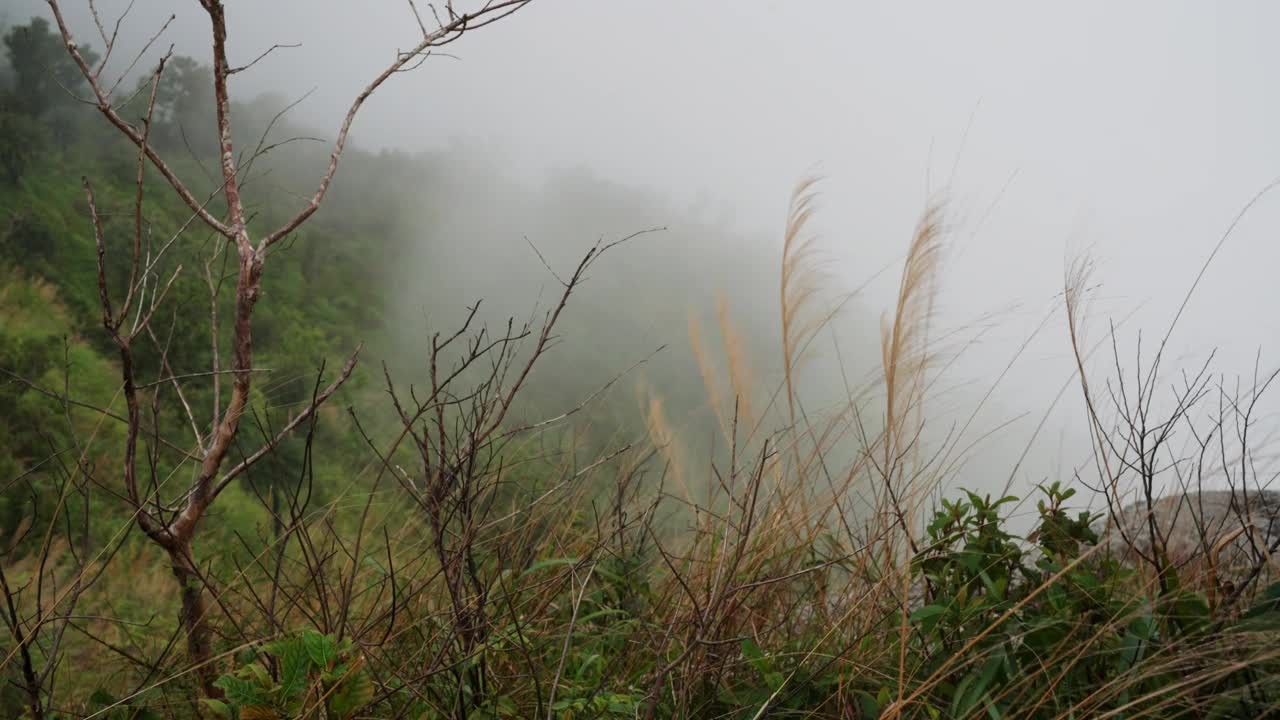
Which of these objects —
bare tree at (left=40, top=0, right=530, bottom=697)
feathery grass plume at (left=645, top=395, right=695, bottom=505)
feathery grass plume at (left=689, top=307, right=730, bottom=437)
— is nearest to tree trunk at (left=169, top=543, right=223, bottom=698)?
bare tree at (left=40, top=0, right=530, bottom=697)

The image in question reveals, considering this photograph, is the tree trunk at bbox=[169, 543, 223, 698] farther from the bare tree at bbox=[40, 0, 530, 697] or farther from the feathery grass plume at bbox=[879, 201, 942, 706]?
the feathery grass plume at bbox=[879, 201, 942, 706]

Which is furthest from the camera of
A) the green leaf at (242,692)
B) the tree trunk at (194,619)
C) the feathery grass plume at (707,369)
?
the feathery grass plume at (707,369)

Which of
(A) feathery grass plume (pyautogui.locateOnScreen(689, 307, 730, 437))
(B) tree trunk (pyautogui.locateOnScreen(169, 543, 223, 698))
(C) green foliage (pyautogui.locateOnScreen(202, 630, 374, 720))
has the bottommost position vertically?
(C) green foliage (pyautogui.locateOnScreen(202, 630, 374, 720))

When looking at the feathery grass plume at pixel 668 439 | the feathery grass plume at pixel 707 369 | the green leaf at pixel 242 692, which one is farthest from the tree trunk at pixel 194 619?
the feathery grass plume at pixel 707 369

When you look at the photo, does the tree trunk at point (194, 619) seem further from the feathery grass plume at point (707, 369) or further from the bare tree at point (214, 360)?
the feathery grass plume at point (707, 369)

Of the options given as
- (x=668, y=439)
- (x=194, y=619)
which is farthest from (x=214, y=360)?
(x=668, y=439)

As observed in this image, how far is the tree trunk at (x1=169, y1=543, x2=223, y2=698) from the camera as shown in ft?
3.94

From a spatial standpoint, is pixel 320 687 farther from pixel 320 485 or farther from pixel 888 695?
pixel 320 485

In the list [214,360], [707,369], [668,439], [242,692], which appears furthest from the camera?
[707,369]

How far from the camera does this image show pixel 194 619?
1254 mm

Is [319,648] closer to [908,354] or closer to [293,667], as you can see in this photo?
[293,667]

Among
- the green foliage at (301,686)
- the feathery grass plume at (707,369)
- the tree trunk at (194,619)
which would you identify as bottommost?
the green foliage at (301,686)

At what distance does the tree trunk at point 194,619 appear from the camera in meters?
1.20

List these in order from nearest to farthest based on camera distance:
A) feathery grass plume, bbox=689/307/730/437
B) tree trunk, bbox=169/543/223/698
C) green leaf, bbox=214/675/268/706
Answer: green leaf, bbox=214/675/268/706, tree trunk, bbox=169/543/223/698, feathery grass plume, bbox=689/307/730/437
